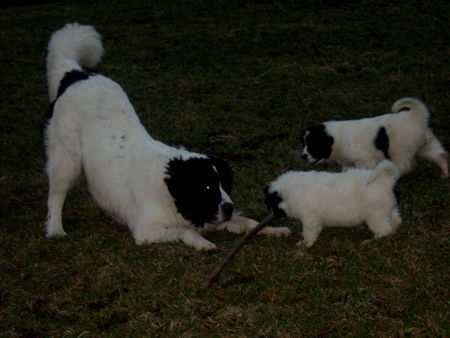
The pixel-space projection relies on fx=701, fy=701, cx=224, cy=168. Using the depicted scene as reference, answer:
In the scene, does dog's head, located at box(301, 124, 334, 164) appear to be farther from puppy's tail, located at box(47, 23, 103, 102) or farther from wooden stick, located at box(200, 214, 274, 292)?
puppy's tail, located at box(47, 23, 103, 102)

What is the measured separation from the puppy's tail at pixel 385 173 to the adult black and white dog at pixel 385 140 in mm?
2222

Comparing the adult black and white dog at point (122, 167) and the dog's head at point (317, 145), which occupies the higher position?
the adult black and white dog at point (122, 167)

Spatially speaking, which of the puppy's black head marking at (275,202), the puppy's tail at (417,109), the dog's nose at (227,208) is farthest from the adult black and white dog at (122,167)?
the puppy's tail at (417,109)

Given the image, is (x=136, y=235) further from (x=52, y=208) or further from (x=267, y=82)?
(x=267, y=82)

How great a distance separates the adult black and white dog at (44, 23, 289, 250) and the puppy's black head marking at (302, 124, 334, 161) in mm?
2076

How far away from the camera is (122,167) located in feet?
22.7

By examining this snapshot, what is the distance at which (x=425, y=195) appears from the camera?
7.09 metres

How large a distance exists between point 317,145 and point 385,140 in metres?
0.89

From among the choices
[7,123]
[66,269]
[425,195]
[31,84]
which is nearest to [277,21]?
[31,84]

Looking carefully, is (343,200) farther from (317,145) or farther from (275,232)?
(317,145)

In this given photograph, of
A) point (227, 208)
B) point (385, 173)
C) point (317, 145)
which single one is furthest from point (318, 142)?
point (385, 173)

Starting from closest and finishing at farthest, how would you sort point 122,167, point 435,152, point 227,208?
point 227,208 < point 122,167 < point 435,152

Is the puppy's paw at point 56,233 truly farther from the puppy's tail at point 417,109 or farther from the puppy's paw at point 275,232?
the puppy's tail at point 417,109

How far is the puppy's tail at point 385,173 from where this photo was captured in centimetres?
546
